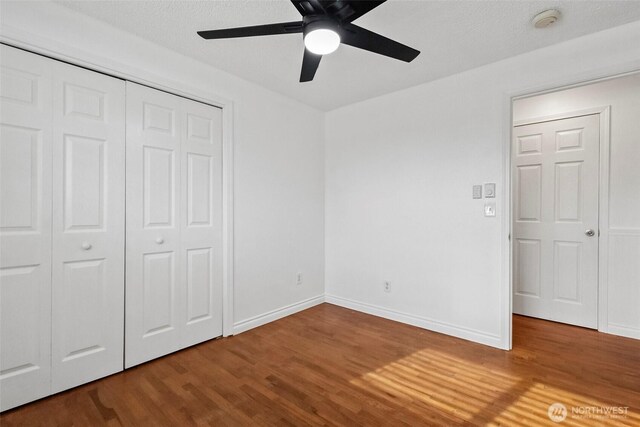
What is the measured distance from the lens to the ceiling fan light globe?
1.48 meters

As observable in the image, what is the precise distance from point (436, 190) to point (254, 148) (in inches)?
72.7

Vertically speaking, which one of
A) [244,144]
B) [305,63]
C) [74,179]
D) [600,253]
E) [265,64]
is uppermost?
[265,64]

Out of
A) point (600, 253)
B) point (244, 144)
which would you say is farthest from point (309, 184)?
point (600, 253)

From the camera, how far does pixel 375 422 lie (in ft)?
5.55

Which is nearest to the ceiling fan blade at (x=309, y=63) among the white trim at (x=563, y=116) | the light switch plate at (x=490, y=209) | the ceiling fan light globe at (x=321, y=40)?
the ceiling fan light globe at (x=321, y=40)

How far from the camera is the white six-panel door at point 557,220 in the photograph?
3.05 m

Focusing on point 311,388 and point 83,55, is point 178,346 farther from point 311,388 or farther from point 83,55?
point 83,55

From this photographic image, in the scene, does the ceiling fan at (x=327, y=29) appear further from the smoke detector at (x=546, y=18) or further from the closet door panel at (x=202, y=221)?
the closet door panel at (x=202, y=221)

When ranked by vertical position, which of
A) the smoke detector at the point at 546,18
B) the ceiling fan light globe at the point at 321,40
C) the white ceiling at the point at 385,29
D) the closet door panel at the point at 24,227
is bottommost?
the closet door panel at the point at 24,227

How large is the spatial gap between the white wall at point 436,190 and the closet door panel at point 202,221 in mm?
1528

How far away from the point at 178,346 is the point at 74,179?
1.48 m

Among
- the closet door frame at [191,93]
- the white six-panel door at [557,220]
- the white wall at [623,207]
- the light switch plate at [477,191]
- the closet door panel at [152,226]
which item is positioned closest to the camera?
the closet door frame at [191,93]

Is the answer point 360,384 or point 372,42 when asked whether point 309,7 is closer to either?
point 372,42

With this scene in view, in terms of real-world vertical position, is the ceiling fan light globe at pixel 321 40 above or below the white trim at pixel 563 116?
below
